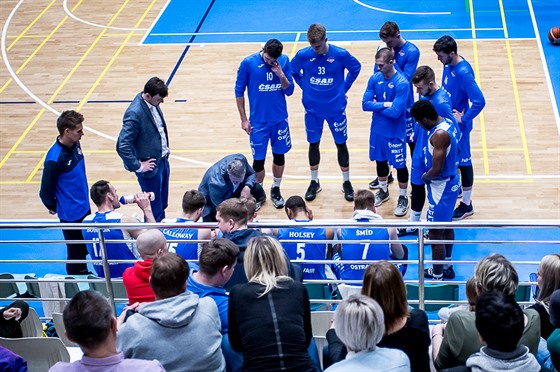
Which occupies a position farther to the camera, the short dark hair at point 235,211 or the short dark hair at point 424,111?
the short dark hair at point 424,111

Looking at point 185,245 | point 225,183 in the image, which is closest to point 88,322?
point 185,245

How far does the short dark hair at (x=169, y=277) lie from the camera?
4.73m

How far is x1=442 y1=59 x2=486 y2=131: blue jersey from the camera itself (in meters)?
9.81

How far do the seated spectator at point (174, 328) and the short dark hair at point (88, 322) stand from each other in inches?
15.3

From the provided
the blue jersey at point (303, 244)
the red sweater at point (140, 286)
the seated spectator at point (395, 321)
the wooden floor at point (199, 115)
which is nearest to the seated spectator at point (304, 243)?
the blue jersey at point (303, 244)

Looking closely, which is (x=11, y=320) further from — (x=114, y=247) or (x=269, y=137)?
(x=269, y=137)

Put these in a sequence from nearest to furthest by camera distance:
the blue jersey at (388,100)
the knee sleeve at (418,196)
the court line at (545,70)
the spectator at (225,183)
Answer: the spectator at (225,183)
the knee sleeve at (418,196)
the blue jersey at (388,100)
the court line at (545,70)

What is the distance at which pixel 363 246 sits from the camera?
7.33 m

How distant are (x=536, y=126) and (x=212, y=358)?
9.19 meters

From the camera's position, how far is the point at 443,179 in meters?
8.61

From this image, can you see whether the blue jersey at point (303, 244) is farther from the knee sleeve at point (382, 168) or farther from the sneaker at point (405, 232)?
the knee sleeve at point (382, 168)

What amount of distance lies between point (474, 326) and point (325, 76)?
6.40 metres

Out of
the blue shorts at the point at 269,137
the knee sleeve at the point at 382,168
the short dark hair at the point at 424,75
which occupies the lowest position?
the knee sleeve at the point at 382,168

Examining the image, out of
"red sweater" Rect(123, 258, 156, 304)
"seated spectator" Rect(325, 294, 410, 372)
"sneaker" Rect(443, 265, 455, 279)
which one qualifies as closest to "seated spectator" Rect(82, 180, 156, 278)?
"red sweater" Rect(123, 258, 156, 304)
